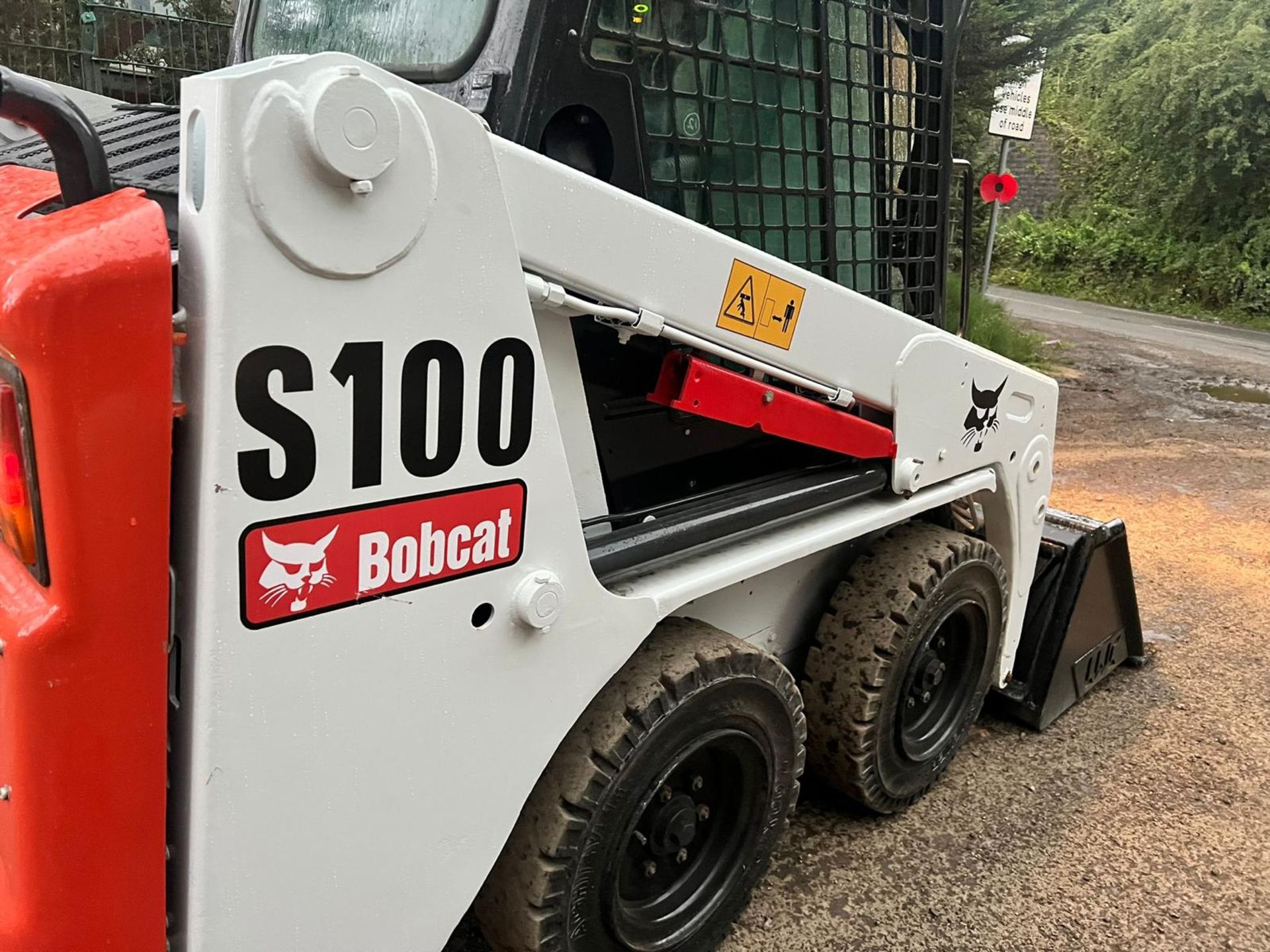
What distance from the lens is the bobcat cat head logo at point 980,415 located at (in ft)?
8.52

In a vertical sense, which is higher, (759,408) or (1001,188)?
(1001,188)

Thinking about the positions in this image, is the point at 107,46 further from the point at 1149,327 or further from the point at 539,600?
the point at 1149,327

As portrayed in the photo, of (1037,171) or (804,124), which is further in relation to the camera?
(1037,171)

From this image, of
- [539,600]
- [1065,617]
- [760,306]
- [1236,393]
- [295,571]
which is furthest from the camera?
[1236,393]

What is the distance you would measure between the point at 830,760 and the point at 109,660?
1889 mm

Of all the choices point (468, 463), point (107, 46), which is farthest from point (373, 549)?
point (107, 46)

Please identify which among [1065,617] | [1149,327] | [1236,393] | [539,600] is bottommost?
[1149,327]

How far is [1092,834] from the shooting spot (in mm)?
2785

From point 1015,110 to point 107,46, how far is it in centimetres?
843

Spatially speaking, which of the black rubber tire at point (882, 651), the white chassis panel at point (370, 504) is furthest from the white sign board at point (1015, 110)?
the white chassis panel at point (370, 504)

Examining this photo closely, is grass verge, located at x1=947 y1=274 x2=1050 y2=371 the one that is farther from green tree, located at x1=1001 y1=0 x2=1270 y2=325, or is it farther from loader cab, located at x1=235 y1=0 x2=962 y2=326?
green tree, located at x1=1001 y1=0 x2=1270 y2=325

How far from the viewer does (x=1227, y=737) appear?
335 centimetres

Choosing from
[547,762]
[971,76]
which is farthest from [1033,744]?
[971,76]

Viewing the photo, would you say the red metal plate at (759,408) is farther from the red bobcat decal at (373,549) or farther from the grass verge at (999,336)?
the grass verge at (999,336)
